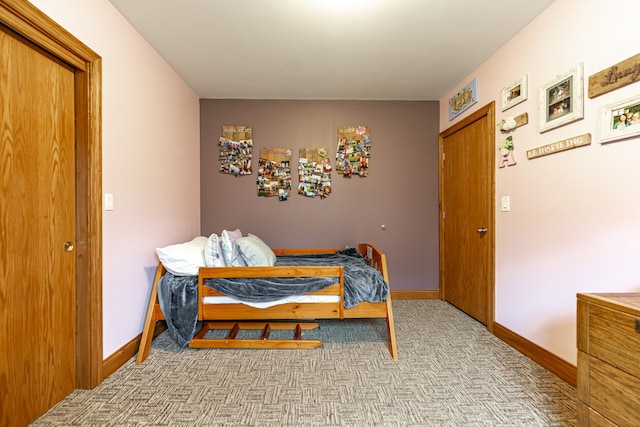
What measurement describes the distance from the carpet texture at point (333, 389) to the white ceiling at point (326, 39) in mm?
2437

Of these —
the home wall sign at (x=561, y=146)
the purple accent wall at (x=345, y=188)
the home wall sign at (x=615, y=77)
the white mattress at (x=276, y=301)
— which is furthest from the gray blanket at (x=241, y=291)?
the home wall sign at (x=615, y=77)

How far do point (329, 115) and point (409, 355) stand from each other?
8.74 feet

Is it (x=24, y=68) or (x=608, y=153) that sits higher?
(x=24, y=68)

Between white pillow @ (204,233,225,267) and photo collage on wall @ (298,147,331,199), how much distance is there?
4.55 ft

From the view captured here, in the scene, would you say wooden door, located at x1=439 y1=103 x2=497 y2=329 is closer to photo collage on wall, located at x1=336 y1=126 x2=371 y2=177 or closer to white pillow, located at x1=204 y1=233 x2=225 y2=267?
photo collage on wall, located at x1=336 y1=126 x2=371 y2=177

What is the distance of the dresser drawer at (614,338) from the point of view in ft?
3.27

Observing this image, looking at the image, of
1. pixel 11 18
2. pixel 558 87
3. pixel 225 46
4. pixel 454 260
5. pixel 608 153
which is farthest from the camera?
pixel 454 260

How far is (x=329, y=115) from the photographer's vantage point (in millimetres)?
3311

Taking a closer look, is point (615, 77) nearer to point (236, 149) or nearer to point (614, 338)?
point (614, 338)

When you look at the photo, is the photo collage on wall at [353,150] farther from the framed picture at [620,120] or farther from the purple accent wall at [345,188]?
the framed picture at [620,120]

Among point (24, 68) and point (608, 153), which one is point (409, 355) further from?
point (24, 68)

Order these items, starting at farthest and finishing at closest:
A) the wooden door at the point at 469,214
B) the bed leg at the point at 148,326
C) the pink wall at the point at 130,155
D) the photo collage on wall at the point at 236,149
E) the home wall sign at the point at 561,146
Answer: the photo collage on wall at the point at 236,149 → the wooden door at the point at 469,214 → the bed leg at the point at 148,326 → the pink wall at the point at 130,155 → the home wall sign at the point at 561,146

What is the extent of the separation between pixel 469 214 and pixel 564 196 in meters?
1.07

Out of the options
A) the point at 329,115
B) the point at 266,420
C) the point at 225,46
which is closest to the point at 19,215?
the point at 266,420
